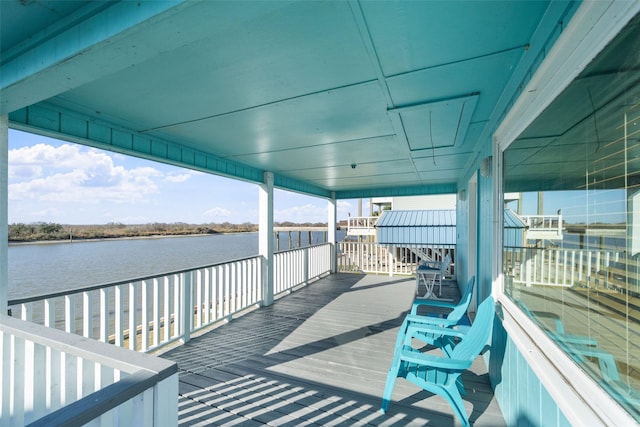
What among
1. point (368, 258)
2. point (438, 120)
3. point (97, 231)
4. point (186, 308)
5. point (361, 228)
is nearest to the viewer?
point (438, 120)

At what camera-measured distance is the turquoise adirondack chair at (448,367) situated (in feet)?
6.33

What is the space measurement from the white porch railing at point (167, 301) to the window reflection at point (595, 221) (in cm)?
335

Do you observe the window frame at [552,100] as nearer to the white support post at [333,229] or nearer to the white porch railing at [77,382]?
the white porch railing at [77,382]

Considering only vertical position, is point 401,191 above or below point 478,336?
above

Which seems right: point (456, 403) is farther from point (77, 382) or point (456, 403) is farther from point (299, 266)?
point (299, 266)

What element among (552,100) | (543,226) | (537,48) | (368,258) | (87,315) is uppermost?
(537,48)

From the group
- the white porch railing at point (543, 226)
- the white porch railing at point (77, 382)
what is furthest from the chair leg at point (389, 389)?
the white porch railing at point (77, 382)

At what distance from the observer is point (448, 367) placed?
6.22 feet

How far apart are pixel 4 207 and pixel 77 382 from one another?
1.44 meters

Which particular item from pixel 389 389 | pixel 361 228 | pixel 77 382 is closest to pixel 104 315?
pixel 77 382

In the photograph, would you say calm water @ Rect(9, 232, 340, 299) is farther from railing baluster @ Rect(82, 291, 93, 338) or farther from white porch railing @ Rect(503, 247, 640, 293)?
white porch railing @ Rect(503, 247, 640, 293)

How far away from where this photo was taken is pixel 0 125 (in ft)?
6.13

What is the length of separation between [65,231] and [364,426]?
17.2 metres

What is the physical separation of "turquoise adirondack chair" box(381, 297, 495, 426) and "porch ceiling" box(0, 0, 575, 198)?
5.69 ft
